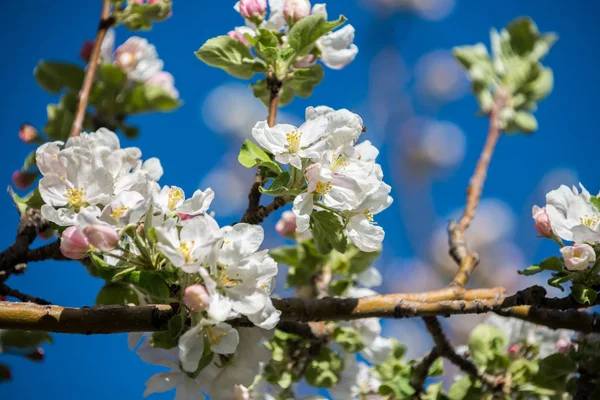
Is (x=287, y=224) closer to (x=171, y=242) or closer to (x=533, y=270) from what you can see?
(x=533, y=270)

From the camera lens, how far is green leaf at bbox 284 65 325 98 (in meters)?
1.36

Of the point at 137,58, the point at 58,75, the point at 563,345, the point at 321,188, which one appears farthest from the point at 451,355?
the point at 58,75

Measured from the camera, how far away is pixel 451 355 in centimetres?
150

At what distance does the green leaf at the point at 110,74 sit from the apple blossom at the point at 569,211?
50.6 inches

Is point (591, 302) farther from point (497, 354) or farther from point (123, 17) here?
point (123, 17)

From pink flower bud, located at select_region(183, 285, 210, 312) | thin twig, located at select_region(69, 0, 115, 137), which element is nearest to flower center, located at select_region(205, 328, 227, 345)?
pink flower bud, located at select_region(183, 285, 210, 312)

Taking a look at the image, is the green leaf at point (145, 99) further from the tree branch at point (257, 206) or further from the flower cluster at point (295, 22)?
the tree branch at point (257, 206)

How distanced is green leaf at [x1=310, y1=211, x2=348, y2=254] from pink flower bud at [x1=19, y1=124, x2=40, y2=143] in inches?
41.8

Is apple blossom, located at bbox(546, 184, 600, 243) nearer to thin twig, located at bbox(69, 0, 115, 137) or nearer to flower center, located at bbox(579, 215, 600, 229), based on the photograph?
flower center, located at bbox(579, 215, 600, 229)

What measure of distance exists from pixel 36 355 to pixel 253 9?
97cm

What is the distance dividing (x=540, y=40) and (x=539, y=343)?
1086 millimetres

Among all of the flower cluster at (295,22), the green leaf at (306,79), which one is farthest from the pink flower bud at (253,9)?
Result: the green leaf at (306,79)

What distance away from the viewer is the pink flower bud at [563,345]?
1.59 meters

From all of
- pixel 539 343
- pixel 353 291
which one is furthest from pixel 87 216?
pixel 539 343
